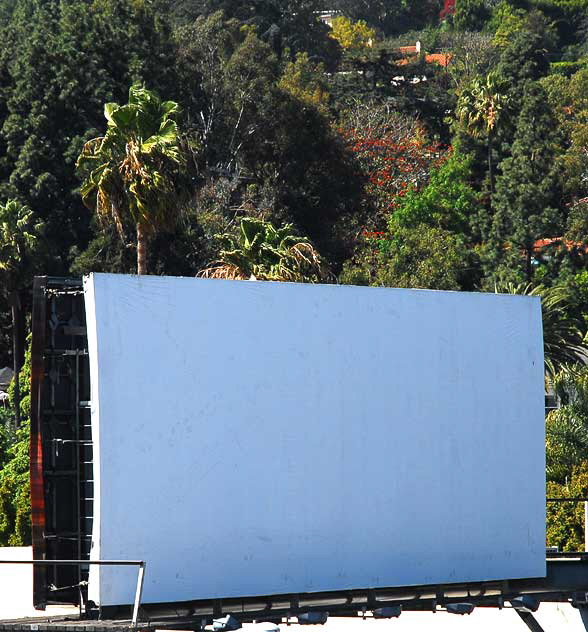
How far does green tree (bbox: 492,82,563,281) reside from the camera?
148 ft

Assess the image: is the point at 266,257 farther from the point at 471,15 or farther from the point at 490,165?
the point at 471,15

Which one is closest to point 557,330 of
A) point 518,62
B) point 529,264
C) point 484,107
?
point 529,264

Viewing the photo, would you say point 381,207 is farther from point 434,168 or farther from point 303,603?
point 303,603

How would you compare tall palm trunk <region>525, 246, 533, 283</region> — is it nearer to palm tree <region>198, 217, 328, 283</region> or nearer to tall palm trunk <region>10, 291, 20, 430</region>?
palm tree <region>198, 217, 328, 283</region>

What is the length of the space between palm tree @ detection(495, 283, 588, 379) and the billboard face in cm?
2281

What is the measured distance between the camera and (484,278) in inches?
1759

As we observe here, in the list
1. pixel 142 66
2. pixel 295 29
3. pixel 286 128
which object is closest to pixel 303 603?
pixel 142 66

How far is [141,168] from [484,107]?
970 inches

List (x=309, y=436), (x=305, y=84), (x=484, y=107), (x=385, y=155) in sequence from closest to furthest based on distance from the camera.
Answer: (x=309, y=436) < (x=484, y=107) < (x=385, y=155) < (x=305, y=84)

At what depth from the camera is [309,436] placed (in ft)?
28.7

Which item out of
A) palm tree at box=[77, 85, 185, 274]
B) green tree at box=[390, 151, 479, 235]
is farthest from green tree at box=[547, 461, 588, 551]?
green tree at box=[390, 151, 479, 235]

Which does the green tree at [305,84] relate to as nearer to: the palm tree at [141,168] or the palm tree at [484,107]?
the palm tree at [484,107]

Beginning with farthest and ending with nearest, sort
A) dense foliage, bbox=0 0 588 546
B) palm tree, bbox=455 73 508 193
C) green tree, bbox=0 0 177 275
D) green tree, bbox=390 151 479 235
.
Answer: palm tree, bbox=455 73 508 193 → green tree, bbox=390 151 479 235 → green tree, bbox=0 0 177 275 → dense foliage, bbox=0 0 588 546

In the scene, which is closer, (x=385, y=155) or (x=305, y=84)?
(x=385, y=155)
